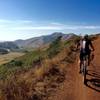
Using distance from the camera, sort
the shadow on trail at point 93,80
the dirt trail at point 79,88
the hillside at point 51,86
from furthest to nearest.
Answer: the shadow on trail at point 93,80
the dirt trail at point 79,88
the hillside at point 51,86

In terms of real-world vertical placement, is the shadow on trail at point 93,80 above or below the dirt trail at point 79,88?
above

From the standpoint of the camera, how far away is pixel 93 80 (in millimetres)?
11953

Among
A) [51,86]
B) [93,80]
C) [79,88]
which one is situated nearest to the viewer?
[79,88]

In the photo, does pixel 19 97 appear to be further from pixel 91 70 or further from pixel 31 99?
pixel 91 70

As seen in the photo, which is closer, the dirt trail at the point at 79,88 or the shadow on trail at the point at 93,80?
the dirt trail at the point at 79,88

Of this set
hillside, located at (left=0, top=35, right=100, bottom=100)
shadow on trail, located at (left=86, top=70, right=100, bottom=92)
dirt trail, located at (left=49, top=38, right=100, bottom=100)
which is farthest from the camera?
shadow on trail, located at (left=86, top=70, right=100, bottom=92)

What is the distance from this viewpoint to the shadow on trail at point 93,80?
11.0 metres

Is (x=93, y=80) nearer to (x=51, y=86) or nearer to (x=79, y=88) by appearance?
(x=79, y=88)

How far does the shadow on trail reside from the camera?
36.0ft

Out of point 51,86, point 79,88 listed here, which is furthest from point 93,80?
point 51,86

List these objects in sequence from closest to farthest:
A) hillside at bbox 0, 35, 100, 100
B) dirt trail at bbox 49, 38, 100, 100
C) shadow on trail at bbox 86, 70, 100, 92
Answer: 1. hillside at bbox 0, 35, 100, 100
2. dirt trail at bbox 49, 38, 100, 100
3. shadow on trail at bbox 86, 70, 100, 92

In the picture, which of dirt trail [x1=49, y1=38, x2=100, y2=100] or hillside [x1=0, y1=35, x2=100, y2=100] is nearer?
hillside [x1=0, y1=35, x2=100, y2=100]

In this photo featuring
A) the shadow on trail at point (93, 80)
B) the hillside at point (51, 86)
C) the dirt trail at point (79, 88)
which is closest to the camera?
the hillside at point (51, 86)

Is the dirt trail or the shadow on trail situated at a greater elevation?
the shadow on trail
